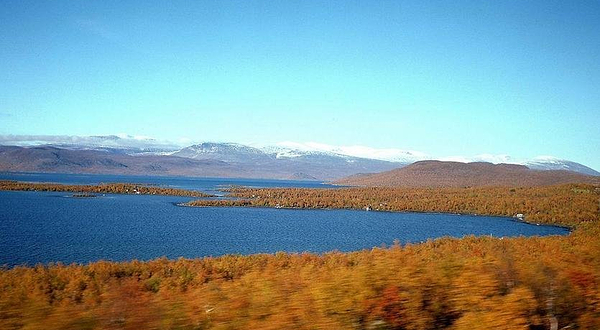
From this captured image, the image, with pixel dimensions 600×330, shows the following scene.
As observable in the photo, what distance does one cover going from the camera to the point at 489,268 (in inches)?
305

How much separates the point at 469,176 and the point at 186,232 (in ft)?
423

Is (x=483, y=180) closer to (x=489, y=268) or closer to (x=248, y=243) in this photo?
(x=248, y=243)

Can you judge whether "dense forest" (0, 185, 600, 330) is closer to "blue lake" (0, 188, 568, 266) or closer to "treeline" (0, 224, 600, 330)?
"treeline" (0, 224, 600, 330)

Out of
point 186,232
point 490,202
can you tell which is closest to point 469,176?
point 490,202

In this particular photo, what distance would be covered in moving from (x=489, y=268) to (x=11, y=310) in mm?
7249

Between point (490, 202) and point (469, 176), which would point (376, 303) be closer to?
point (490, 202)

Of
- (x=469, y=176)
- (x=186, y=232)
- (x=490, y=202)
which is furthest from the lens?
(x=469, y=176)

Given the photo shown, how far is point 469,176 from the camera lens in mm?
149000

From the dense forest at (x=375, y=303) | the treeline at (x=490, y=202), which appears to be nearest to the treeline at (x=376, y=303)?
the dense forest at (x=375, y=303)

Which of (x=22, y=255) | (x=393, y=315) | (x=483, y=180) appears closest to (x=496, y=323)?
(x=393, y=315)

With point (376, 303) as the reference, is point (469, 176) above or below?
above

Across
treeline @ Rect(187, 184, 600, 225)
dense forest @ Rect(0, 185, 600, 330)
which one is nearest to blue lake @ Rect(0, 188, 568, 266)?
treeline @ Rect(187, 184, 600, 225)

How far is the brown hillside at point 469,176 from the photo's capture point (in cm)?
13160

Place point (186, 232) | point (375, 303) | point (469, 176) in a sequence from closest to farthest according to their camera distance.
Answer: point (375, 303) < point (186, 232) < point (469, 176)
